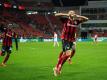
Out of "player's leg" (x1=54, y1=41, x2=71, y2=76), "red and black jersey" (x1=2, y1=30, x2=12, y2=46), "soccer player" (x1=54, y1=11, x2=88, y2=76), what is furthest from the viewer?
"red and black jersey" (x1=2, y1=30, x2=12, y2=46)

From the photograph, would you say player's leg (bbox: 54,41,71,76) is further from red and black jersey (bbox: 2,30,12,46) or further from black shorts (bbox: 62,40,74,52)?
red and black jersey (bbox: 2,30,12,46)

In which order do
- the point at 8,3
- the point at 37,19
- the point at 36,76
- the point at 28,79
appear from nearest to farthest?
the point at 28,79, the point at 36,76, the point at 8,3, the point at 37,19

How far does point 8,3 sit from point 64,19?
226 ft

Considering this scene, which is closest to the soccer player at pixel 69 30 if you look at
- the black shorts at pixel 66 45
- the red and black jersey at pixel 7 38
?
the black shorts at pixel 66 45

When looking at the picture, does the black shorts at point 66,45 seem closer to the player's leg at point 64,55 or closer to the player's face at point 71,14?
the player's leg at point 64,55

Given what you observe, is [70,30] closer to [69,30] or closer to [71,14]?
[69,30]

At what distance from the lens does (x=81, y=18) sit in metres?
15.0

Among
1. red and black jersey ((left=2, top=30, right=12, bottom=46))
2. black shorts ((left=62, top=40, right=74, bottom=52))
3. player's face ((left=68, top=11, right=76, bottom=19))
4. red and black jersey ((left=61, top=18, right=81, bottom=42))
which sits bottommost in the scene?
red and black jersey ((left=2, top=30, right=12, bottom=46))

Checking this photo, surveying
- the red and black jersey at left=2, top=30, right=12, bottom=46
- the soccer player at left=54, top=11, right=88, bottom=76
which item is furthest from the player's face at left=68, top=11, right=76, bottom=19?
the red and black jersey at left=2, top=30, right=12, bottom=46

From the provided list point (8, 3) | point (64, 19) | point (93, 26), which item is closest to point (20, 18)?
point (8, 3)

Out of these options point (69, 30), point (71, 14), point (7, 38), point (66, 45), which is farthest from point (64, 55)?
point (7, 38)

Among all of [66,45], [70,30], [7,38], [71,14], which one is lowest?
A: [7,38]

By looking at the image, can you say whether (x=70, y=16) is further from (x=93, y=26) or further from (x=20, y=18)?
(x=93, y=26)

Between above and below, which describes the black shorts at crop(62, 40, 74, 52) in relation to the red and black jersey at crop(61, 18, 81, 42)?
below
